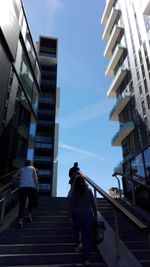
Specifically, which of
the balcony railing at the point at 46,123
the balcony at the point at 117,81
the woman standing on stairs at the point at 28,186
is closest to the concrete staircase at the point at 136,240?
the woman standing on stairs at the point at 28,186

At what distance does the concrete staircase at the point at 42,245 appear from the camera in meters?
4.14

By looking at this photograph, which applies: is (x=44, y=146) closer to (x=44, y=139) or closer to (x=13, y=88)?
(x=44, y=139)

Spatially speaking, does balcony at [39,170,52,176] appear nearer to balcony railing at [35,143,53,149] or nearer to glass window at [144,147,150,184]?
balcony railing at [35,143,53,149]

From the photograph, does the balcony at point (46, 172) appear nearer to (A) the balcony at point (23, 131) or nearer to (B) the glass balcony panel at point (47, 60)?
A: (B) the glass balcony panel at point (47, 60)

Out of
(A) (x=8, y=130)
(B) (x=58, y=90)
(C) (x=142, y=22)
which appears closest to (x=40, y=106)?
(B) (x=58, y=90)

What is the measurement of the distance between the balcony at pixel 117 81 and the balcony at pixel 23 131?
78.2 ft

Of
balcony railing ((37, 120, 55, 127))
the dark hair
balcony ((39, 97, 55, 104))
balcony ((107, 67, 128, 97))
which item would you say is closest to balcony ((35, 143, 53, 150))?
balcony railing ((37, 120, 55, 127))

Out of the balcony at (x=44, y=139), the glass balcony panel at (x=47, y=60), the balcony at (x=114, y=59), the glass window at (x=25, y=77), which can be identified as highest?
the glass balcony panel at (x=47, y=60)

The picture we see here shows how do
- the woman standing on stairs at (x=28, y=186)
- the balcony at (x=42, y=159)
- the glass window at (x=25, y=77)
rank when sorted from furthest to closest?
the balcony at (x=42, y=159), the glass window at (x=25, y=77), the woman standing on stairs at (x=28, y=186)

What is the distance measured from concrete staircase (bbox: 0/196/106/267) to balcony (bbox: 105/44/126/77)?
A: 33.1 metres

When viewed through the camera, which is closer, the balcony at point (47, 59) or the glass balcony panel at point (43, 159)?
the glass balcony panel at point (43, 159)

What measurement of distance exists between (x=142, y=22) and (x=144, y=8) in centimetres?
362

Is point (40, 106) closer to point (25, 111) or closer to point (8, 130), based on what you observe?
point (25, 111)

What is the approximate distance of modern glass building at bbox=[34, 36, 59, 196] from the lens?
44.4 meters
